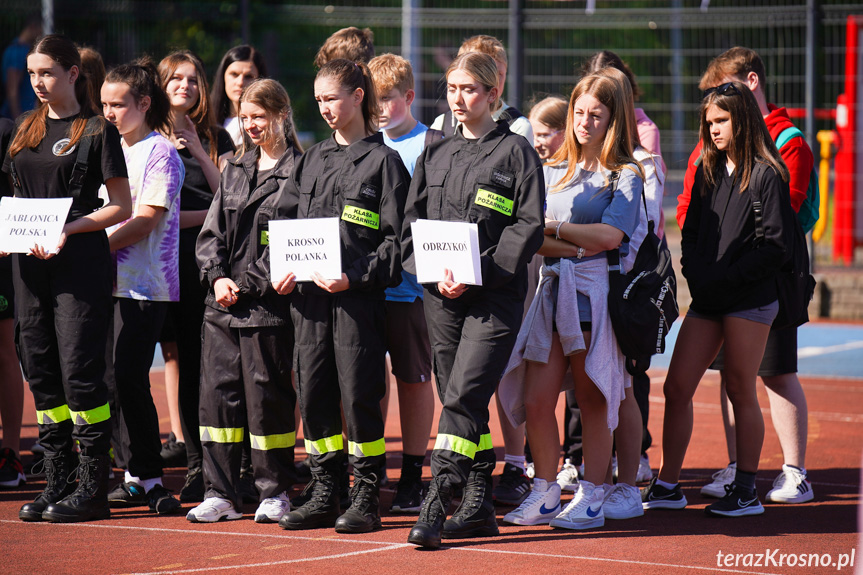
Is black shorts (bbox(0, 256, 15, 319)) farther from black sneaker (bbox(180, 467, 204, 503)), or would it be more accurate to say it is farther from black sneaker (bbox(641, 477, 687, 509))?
black sneaker (bbox(641, 477, 687, 509))

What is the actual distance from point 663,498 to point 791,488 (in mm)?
718

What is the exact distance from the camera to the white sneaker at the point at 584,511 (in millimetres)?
5215

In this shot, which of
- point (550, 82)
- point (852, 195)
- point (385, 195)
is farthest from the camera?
point (852, 195)

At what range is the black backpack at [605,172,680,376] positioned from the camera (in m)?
5.21

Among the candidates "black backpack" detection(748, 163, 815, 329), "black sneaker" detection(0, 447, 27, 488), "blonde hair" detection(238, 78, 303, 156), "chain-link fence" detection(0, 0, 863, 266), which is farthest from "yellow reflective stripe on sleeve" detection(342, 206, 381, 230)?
"chain-link fence" detection(0, 0, 863, 266)

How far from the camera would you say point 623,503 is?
5.51 m

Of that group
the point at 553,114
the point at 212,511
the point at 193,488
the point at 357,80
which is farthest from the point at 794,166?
the point at 193,488

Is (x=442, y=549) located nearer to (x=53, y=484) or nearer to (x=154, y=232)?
(x=53, y=484)

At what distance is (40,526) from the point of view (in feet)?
16.9

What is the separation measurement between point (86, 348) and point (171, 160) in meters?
1.07

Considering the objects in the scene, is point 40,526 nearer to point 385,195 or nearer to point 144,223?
point 144,223

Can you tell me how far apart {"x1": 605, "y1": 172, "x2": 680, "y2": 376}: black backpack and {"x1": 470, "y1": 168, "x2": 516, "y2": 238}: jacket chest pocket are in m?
0.59

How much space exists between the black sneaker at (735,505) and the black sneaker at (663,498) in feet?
0.57

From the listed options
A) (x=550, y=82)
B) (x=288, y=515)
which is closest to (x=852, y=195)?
(x=550, y=82)
